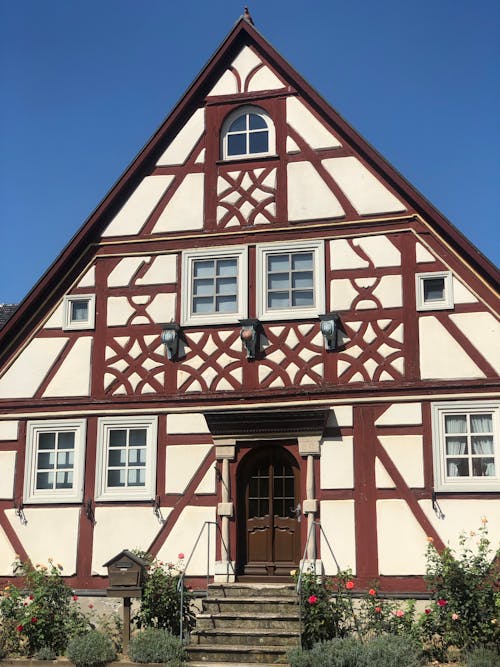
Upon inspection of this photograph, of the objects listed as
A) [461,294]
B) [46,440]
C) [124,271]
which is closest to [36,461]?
[46,440]

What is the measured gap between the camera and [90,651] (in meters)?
13.6

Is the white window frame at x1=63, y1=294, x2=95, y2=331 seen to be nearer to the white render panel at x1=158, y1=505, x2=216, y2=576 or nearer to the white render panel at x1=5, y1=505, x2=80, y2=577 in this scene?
the white render panel at x1=5, y1=505, x2=80, y2=577

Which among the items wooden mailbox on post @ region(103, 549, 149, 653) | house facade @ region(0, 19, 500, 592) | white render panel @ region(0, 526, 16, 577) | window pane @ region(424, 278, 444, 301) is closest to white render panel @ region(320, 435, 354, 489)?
house facade @ region(0, 19, 500, 592)

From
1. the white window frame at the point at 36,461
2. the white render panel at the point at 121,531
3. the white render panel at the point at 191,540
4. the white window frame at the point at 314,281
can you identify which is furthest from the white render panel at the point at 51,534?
the white window frame at the point at 314,281

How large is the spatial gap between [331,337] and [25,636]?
670 centimetres

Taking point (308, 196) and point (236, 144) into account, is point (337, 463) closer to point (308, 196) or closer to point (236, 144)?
point (308, 196)

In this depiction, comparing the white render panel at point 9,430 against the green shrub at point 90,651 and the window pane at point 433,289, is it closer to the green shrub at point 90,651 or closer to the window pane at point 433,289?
the green shrub at point 90,651

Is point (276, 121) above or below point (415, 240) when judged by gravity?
above

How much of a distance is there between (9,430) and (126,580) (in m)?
4.23

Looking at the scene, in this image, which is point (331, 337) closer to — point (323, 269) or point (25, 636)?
point (323, 269)

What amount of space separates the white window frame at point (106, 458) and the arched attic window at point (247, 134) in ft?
16.5

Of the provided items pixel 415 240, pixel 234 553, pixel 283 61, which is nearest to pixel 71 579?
pixel 234 553

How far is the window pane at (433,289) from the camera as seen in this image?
52.0 feet

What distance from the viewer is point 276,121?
17.3 meters
